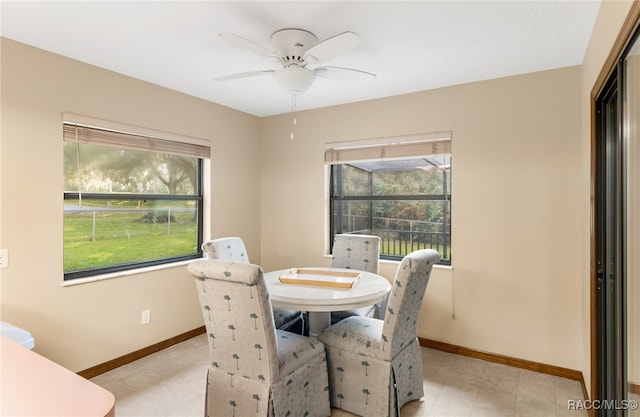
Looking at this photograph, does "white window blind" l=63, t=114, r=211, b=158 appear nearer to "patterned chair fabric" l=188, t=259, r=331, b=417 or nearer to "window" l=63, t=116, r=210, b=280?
"window" l=63, t=116, r=210, b=280

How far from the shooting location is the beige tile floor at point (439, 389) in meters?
2.27

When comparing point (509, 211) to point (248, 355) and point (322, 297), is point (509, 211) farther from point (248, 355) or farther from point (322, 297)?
point (248, 355)

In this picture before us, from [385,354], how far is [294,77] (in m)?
1.78

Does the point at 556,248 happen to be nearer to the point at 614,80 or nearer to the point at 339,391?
the point at 614,80

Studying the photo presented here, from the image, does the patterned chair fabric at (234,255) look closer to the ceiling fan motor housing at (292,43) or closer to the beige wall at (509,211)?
the beige wall at (509,211)

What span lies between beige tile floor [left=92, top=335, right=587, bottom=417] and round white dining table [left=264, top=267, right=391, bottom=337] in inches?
23.8

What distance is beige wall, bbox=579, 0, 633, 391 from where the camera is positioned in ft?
5.40

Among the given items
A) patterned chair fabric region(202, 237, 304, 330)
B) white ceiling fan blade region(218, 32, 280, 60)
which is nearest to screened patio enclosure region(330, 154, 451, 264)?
patterned chair fabric region(202, 237, 304, 330)

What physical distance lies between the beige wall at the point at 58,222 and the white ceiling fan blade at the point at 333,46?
1762mm

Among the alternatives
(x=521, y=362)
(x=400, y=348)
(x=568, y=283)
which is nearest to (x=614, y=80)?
(x=568, y=283)

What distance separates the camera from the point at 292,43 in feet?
7.06

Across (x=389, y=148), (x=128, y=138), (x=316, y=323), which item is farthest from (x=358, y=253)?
(x=128, y=138)

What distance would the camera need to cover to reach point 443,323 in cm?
319

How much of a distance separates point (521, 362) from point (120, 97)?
392cm
